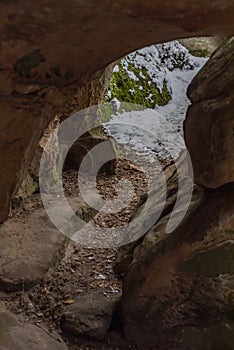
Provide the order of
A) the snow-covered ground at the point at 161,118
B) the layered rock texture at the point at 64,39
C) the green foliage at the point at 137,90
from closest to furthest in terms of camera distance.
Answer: the layered rock texture at the point at 64,39, the snow-covered ground at the point at 161,118, the green foliage at the point at 137,90

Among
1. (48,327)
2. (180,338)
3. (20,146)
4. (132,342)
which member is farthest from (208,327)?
(20,146)

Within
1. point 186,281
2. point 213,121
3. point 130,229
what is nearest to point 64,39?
point 213,121

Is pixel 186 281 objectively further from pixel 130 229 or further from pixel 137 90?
pixel 137 90

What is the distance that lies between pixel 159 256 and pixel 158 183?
52 centimetres

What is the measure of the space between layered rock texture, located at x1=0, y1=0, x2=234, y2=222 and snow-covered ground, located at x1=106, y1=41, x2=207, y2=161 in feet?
7.44

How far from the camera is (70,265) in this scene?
2.34 m

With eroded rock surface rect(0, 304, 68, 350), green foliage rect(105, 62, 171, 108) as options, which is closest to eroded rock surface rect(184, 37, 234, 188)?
eroded rock surface rect(0, 304, 68, 350)

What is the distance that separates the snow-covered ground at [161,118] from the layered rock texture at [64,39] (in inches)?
89.3

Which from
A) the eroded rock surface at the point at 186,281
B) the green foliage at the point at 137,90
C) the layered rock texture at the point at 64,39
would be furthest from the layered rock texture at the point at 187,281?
the green foliage at the point at 137,90

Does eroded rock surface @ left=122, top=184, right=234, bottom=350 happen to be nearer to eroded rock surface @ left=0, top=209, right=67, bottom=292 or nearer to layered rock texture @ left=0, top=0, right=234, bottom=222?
eroded rock surface @ left=0, top=209, right=67, bottom=292

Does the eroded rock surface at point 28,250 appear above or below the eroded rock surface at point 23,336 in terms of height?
above

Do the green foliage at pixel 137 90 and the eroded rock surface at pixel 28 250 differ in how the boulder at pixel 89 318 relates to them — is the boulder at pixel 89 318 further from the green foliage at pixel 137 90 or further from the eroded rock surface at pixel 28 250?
the green foliage at pixel 137 90

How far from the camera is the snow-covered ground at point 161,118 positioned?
13.0 ft

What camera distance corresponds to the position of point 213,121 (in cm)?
162
